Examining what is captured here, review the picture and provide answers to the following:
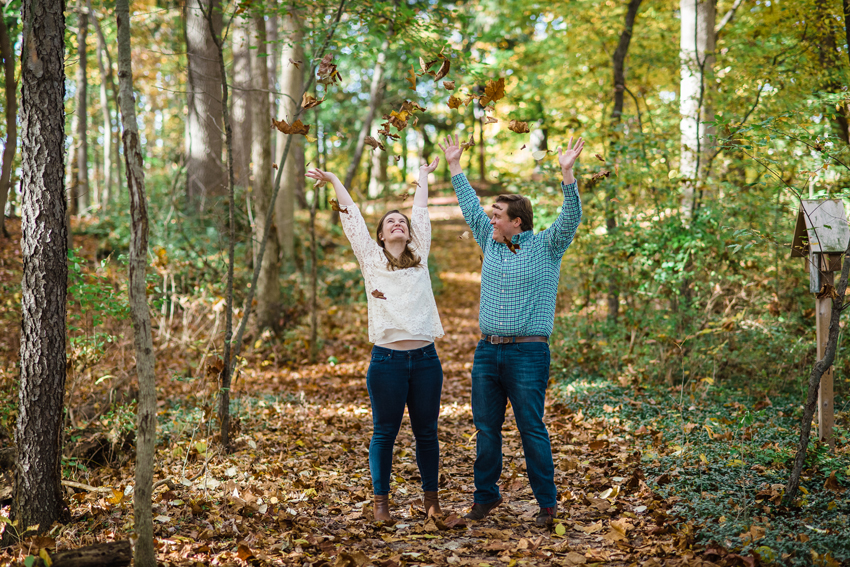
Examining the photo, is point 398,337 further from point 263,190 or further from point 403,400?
point 263,190

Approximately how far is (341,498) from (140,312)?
6.72 feet

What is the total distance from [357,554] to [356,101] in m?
17.4

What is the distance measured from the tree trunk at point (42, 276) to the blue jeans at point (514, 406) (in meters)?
2.40

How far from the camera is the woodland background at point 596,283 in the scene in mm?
3824

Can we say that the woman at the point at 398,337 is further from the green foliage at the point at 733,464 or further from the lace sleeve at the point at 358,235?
the green foliage at the point at 733,464

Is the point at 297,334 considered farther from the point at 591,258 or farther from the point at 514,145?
the point at 514,145

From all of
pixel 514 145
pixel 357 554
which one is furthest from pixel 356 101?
pixel 357 554

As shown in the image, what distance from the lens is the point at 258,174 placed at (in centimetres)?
854

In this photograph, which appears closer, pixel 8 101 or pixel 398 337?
pixel 8 101

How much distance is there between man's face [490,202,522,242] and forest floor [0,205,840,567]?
5.66 ft

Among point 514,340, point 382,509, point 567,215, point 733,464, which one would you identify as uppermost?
point 567,215

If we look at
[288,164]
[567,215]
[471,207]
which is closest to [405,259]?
[471,207]

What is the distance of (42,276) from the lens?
3.45 m

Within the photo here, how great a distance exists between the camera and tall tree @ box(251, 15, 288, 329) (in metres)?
8.51
